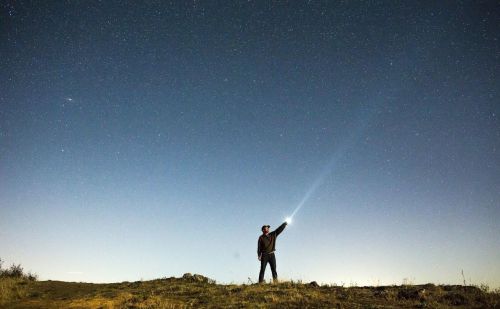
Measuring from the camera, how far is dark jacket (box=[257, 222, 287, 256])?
45.5 ft

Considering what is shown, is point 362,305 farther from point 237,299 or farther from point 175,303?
point 175,303

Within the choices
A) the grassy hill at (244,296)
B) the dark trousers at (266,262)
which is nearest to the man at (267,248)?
the dark trousers at (266,262)

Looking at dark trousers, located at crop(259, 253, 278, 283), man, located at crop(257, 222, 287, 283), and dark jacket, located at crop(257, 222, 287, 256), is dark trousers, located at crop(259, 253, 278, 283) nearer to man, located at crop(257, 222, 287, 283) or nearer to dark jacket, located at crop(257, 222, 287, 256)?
man, located at crop(257, 222, 287, 283)

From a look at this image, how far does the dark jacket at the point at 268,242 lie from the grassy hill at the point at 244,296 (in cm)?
159

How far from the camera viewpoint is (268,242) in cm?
1396

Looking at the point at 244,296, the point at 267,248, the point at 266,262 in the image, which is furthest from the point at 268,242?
the point at 244,296

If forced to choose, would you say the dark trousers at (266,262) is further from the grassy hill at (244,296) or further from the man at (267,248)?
the grassy hill at (244,296)

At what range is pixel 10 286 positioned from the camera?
1455 cm

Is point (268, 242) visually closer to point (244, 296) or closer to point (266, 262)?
point (266, 262)

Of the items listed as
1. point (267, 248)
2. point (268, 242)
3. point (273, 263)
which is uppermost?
point (268, 242)

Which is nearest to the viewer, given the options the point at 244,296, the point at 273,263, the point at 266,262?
the point at 244,296

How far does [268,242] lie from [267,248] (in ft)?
0.81

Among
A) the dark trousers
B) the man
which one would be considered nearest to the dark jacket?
the man

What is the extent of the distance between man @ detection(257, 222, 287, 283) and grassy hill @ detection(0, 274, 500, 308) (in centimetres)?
129
